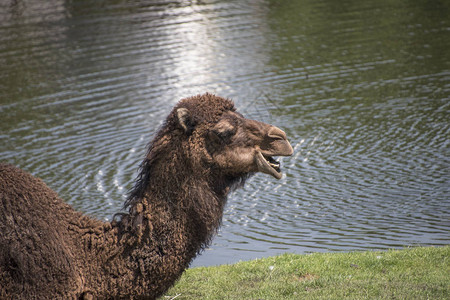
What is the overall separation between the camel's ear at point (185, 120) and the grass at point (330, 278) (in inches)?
103

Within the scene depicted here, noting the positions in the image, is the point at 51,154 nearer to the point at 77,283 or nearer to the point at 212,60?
the point at 212,60

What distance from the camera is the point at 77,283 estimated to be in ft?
13.7

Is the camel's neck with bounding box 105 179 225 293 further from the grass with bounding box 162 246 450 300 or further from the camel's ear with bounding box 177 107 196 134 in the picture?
the grass with bounding box 162 246 450 300

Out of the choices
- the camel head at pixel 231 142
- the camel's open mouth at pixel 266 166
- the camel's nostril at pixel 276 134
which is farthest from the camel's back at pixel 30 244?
the camel's nostril at pixel 276 134

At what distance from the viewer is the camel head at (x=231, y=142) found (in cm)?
423

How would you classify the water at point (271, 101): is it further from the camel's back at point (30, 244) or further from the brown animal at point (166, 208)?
the camel's back at point (30, 244)

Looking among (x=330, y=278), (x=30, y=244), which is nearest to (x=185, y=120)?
(x=30, y=244)

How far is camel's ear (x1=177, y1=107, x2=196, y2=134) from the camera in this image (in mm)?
4230

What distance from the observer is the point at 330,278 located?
744cm

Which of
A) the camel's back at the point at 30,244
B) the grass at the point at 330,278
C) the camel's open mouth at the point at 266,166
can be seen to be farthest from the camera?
the grass at the point at 330,278

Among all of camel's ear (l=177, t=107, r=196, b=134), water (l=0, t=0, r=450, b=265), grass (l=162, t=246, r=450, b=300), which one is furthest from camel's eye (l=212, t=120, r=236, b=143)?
water (l=0, t=0, r=450, b=265)

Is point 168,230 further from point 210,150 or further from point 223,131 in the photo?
point 223,131

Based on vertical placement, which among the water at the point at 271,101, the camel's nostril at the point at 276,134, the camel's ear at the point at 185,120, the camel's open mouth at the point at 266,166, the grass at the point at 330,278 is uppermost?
the camel's ear at the point at 185,120

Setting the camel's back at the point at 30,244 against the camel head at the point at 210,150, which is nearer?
the camel's back at the point at 30,244
